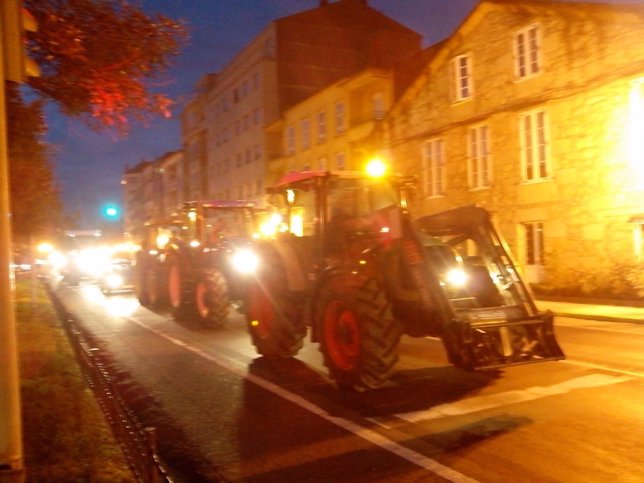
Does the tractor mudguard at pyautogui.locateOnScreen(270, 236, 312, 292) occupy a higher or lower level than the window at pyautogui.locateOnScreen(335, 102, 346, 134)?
lower

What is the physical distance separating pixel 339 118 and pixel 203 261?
22.8 meters

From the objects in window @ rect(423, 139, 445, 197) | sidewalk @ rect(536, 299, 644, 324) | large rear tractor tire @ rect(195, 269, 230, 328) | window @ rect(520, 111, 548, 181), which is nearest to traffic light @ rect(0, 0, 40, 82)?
large rear tractor tire @ rect(195, 269, 230, 328)

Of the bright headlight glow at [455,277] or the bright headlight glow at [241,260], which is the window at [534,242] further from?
the bright headlight glow at [455,277]

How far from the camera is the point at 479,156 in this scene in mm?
24016

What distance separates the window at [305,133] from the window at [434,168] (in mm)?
14600

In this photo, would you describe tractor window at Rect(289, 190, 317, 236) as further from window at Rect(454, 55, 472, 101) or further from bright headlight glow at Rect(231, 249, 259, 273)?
window at Rect(454, 55, 472, 101)

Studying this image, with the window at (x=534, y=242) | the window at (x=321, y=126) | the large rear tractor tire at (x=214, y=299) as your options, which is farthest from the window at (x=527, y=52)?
the window at (x=321, y=126)

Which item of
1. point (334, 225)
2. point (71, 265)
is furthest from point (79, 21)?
point (71, 265)

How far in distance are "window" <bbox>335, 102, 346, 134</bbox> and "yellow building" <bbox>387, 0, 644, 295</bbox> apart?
384 inches

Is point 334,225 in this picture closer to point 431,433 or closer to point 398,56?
point 431,433

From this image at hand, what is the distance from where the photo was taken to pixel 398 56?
4784 cm

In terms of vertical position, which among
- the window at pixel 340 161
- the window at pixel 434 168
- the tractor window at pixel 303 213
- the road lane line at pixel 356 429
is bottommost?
the road lane line at pixel 356 429

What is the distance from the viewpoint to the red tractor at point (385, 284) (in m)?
7.43

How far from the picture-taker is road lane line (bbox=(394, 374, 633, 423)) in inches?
267
